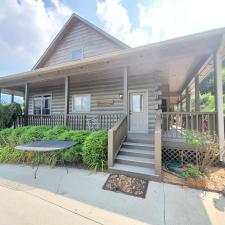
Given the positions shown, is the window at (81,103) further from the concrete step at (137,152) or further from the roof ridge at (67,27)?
the concrete step at (137,152)

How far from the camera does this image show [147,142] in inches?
221

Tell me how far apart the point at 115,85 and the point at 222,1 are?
5.40 m

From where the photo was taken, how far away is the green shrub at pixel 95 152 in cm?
490

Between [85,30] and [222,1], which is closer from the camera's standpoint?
[222,1]

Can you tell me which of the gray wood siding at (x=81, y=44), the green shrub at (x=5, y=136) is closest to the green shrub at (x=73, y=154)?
the green shrub at (x=5, y=136)

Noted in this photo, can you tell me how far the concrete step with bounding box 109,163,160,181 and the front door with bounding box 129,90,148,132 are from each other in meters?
3.30

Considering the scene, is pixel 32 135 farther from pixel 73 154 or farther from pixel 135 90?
pixel 135 90

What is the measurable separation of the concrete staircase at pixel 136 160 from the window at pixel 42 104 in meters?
7.48

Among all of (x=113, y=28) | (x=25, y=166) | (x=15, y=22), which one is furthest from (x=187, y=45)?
(x=15, y=22)

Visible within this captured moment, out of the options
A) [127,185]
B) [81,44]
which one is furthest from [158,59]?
[81,44]

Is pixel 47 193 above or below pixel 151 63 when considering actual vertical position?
below

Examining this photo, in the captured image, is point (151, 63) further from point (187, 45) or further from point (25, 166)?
point (25, 166)

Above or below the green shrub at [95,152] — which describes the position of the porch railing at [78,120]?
above

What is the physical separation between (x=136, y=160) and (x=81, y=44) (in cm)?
862
